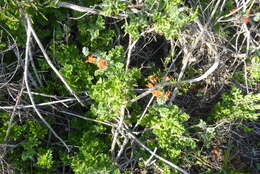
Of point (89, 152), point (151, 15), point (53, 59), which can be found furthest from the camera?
point (53, 59)

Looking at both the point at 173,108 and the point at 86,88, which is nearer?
the point at 173,108

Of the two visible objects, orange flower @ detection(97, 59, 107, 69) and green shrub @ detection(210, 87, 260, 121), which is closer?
orange flower @ detection(97, 59, 107, 69)

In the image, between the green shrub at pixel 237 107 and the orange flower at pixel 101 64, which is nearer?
the orange flower at pixel 101 64

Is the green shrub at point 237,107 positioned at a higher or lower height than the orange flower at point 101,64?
lower

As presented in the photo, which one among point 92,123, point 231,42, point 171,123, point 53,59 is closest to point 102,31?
point 53,59

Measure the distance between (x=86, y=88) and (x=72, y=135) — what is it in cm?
39

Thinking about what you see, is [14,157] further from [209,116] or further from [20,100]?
[209,116]

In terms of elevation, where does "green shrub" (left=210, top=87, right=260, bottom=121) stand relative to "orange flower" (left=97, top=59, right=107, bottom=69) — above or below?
below

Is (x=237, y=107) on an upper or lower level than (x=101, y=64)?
lower

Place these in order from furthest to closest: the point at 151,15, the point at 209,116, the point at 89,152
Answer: the point at 209,116 < the point at 89,152 < the point at 151,15

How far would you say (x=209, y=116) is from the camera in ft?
8.87

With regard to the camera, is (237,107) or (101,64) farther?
(237,107)

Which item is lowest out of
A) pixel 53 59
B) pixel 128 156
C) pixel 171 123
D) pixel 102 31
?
pixel 128 156

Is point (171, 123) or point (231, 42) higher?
point (231, 42)
